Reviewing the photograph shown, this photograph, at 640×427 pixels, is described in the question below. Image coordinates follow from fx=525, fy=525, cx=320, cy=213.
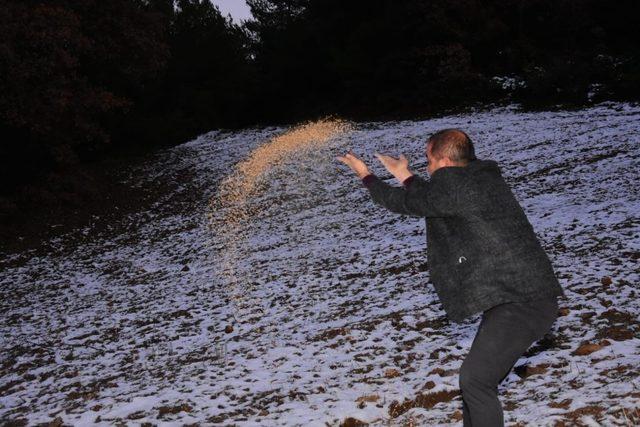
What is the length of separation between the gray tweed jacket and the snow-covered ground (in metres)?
2.04

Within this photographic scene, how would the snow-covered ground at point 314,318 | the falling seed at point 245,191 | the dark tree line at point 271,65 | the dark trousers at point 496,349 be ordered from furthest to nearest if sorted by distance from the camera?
the dark tree line at point 271,65 → the falling seed at point 245,191 → the snow-covered ground at point 314,318 → the dark trousers at point 496,349

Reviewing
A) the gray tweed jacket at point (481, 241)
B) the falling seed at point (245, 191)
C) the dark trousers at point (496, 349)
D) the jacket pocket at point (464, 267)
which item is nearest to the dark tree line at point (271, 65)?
the falling seed at point (245, 191)

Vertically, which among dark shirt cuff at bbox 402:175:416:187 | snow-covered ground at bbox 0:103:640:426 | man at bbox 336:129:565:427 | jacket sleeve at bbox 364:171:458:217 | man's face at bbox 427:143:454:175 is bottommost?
Answer: snow-covered ground at bbox 0:103:640:426

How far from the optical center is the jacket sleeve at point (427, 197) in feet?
9.53

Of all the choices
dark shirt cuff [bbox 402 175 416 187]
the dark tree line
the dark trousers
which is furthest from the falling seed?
the dark trousers

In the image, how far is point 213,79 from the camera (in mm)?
38062

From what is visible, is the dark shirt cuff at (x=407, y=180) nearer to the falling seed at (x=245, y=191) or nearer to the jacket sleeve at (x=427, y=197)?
the jacket sleeve at (x=427, y=197)

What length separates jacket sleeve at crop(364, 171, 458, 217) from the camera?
291 cm

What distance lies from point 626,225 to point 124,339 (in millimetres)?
8566

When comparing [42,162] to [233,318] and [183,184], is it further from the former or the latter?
[233,318]

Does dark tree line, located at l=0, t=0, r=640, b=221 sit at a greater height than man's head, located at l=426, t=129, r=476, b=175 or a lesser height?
greater

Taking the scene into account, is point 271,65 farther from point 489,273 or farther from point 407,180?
point 489,273

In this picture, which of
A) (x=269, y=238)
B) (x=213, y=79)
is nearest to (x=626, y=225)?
(x=269, y=238)

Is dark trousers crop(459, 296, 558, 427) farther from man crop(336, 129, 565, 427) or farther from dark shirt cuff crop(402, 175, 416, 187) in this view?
dark shirt cuff crop(402, 175, 416, 187)
